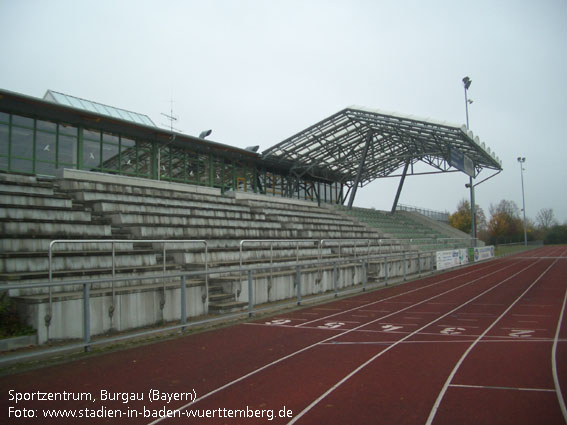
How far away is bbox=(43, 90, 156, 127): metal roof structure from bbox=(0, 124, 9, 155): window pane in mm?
4566

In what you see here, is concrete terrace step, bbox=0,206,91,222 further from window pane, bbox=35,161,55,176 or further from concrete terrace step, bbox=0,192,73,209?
window pane, bbox=35,161,55,176

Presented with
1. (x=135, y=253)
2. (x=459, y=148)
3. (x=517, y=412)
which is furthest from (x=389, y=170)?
(x=517, y=412)

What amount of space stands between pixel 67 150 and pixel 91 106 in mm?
6470

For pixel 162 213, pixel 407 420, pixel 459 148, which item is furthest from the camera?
pixel 459 148

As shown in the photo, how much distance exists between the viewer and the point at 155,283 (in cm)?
1009

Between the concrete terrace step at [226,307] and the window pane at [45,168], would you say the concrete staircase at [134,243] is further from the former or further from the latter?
the window pane at [45,168]

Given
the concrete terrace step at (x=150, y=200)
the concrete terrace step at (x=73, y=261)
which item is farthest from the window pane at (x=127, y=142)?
the concrete terrace step at (x=73, y=261)

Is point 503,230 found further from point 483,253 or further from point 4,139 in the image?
point 4,139

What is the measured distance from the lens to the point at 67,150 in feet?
59.1

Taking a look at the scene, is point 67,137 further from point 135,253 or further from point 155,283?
point 155,283

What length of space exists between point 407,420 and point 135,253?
8422 millimetres

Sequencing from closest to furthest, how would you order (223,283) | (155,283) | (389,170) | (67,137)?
1. (155,283)
2. (223,283)
3. (67,137)
4. (389,170)

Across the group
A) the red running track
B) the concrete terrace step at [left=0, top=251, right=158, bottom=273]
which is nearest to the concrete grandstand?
the concrete terrace step at [left=0, top=251, right=158, bottom=273]

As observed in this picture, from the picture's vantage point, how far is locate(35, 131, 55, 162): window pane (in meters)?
17.0
